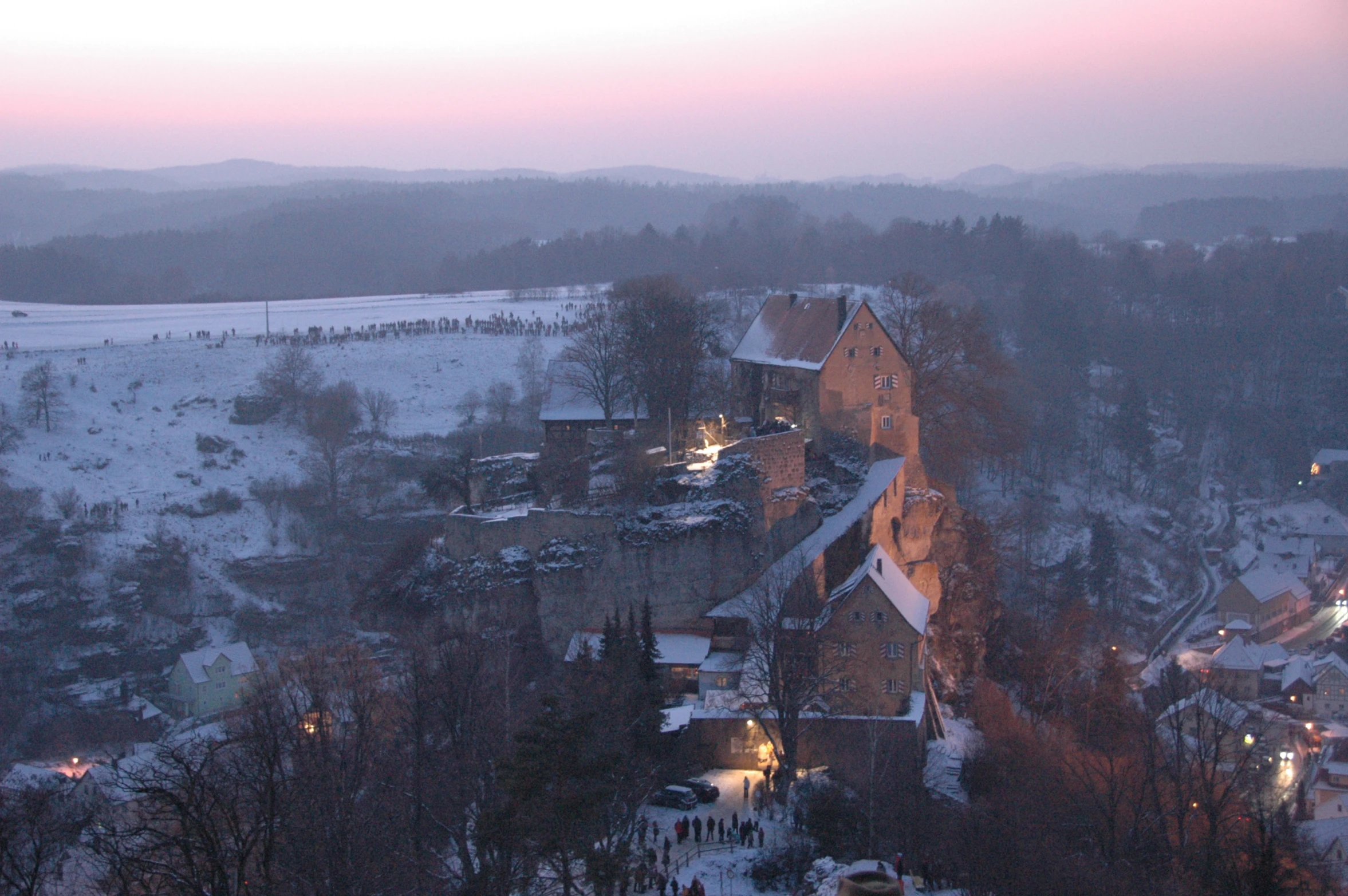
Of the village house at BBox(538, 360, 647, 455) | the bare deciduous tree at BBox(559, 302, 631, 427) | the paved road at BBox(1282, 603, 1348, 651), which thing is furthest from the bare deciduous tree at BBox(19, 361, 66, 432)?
the paved road at BBox(1282, 603, 1348, 651)

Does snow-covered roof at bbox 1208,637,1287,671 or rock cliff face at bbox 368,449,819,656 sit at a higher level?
rock cliff face at bbox 368,449,819,656

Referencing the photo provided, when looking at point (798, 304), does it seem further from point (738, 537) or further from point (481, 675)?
point (481, 675)

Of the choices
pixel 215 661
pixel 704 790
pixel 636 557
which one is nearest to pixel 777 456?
pixel 636 557

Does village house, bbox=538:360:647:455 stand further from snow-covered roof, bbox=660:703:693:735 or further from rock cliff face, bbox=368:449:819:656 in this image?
snow-covered roof, bbox=660:703:693:735

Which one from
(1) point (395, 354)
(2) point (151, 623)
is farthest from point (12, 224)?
(2) point (151, 623)

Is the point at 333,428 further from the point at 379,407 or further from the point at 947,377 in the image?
the point at 947,377
